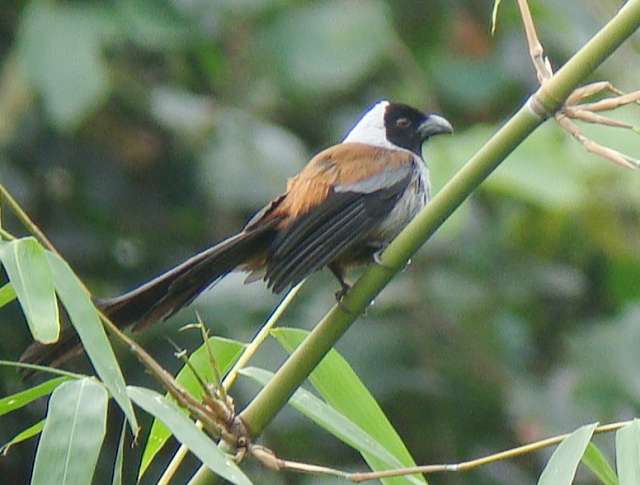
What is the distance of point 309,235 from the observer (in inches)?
97.2

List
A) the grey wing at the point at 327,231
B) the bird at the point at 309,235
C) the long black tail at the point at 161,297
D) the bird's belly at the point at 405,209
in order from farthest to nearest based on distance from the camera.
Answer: the bird's belly at the point at 405,209
the grey wing at the point at 327,231
the bird at the point at 309,235
the long black tail at the point at 161,297

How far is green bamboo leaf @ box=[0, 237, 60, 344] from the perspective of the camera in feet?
4.98

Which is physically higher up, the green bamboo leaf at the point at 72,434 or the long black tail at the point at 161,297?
the green bamboo leaf at the point at 72,434

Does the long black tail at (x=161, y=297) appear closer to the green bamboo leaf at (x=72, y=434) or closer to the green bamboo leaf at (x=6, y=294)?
the green bamboo leaf at (x=6, y=294)

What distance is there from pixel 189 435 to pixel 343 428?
0.24 m

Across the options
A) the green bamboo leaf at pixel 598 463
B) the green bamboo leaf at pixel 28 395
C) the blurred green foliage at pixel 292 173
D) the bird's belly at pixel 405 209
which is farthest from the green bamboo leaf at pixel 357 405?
the blurred green foliage at pixel 292 173

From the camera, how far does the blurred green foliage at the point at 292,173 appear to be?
12.8ft

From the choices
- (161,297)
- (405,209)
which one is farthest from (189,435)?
(405,209)

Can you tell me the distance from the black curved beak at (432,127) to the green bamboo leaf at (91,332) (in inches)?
71.8

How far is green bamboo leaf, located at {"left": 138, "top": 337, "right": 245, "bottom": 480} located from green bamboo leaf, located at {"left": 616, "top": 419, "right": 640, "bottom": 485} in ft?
1.82

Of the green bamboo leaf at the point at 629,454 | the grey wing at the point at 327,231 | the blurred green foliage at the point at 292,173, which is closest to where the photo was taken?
the green bamboo leaf at the point at 629,454

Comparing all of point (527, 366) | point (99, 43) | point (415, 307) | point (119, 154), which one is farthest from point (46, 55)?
point (527, 366)

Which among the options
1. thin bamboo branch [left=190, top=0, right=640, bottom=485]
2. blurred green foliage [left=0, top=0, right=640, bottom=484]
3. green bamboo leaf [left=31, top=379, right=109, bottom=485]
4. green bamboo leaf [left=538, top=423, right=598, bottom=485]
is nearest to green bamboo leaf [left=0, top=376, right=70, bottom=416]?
green bamboo leaf [left=31, top=379, right=109, bottom=485]

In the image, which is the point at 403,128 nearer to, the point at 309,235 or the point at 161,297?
the point at 309,235
